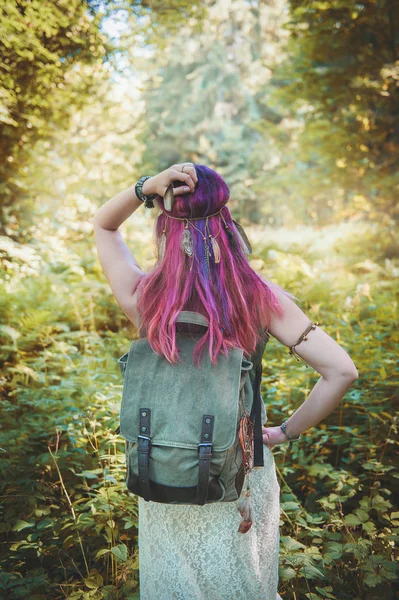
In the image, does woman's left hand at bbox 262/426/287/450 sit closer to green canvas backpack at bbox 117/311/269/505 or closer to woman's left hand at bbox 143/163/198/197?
green canvas backpack at bbox 117/311/269/505

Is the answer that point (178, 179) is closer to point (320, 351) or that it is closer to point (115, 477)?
point (320, 351)

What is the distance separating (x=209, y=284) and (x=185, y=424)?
1.59 feet

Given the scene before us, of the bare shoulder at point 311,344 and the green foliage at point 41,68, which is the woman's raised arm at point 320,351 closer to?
the bare shoulder at point 311,344

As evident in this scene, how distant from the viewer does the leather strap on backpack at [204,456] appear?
54.4 inches

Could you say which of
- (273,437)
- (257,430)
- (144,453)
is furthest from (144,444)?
(273,437)

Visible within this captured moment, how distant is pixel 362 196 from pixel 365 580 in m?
8.88

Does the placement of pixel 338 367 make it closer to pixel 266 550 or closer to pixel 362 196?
pixel 266 550

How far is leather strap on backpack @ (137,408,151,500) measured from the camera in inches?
56.1

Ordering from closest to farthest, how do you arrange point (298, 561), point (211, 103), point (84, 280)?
point (298, 561), point (84, 280), point (211, 103)

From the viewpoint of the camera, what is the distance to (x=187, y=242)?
5.25 feet

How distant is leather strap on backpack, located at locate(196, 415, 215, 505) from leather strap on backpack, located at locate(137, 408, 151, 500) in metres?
0.17

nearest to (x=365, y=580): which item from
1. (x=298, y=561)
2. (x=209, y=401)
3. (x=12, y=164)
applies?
(x=298, y=561)

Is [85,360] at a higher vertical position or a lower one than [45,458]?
higher

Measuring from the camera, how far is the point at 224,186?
65.1 inches
